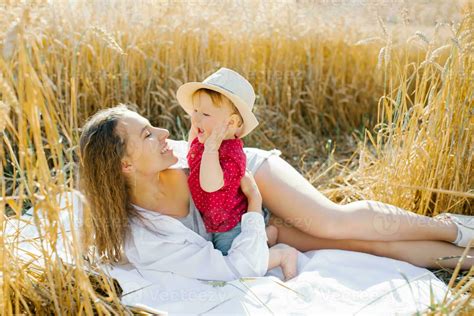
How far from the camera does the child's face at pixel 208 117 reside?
7.18 feet

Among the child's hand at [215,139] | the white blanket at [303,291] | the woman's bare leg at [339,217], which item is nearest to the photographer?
the white blanket at [303,291]

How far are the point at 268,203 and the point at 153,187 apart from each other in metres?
0.46

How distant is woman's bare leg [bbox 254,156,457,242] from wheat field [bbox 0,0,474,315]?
0.76 ft

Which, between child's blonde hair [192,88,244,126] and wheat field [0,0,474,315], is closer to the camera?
child's blonde hair [192,88,244,126]

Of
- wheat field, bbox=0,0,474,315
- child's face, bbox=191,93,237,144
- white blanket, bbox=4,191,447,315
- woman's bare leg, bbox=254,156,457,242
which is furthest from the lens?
wheat field, bbox=0,0,474,315

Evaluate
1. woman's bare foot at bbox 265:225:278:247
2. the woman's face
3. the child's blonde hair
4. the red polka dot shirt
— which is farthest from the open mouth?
woman's bare foot at bbox 265:225:278:247

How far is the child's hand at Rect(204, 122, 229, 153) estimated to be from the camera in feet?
6.84

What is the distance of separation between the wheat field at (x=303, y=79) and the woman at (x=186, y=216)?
293 mm

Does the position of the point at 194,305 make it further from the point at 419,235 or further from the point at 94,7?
the point at 94,7

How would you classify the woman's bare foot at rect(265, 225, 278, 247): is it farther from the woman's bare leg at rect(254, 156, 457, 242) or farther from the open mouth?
the open mouth

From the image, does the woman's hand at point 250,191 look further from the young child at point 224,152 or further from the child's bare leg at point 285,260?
the child's bare leg at point 285,260

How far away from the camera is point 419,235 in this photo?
2.34 metres

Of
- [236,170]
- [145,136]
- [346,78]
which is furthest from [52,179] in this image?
[346,78]

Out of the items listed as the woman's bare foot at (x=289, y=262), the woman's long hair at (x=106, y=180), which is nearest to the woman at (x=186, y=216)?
the woman's long hair at (x=106, y=180)
